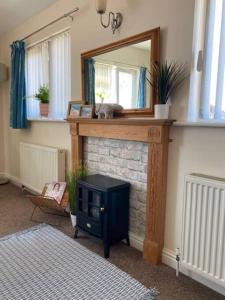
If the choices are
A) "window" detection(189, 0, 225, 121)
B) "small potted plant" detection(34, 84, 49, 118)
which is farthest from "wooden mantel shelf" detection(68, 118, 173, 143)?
"small potted plant" detection(34, 84, 49, 118)

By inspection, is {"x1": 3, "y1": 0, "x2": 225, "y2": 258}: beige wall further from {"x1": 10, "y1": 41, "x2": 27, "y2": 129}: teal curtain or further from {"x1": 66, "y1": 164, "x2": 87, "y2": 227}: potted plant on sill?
{"x1": 10, "y1": 41, "x2": 27, "y2": 129}: teal curtain

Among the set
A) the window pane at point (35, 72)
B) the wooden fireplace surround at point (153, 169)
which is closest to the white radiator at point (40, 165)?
the window pane at point (35, 72)

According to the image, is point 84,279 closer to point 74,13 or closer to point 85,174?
point 85,174

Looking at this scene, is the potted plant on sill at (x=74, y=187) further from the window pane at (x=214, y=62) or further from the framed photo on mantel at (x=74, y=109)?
the window pane at (x=214, y=62)

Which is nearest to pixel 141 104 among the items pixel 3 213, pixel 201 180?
pixel 201 180

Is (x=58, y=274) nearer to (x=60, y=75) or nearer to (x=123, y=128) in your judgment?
(x=123, y=128)

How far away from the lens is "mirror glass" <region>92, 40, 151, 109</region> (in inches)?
78.3

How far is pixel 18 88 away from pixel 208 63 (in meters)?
2.76

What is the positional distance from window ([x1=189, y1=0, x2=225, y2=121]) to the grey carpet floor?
1157mm

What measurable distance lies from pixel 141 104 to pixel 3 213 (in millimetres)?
2101

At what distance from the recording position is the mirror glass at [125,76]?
1988 millimetres

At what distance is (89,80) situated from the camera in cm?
253

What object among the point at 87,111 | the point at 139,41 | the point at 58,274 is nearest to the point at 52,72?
the point at 87,111

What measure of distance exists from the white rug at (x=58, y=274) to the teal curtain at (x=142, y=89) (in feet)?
4.29
